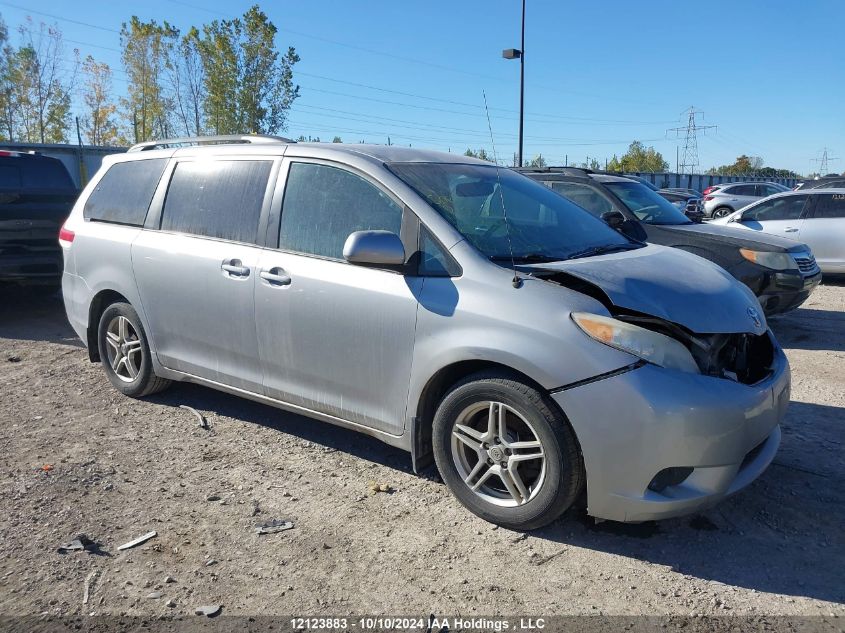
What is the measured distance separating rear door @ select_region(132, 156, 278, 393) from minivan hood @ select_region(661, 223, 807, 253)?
16.7ft

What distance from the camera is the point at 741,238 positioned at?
733 centimetres

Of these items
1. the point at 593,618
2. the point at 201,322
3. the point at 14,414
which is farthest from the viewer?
the point at 14,414

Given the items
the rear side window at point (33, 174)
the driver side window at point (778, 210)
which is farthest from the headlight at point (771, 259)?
the rear side window at point (33, 174)

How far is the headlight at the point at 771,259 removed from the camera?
7.05 m

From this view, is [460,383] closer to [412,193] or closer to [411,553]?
[411,553]

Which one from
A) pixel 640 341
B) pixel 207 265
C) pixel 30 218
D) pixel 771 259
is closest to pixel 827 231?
pixel 771 259

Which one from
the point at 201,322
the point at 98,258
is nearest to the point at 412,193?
the point at 201,322

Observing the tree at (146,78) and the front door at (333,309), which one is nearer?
the front door at (333,309)

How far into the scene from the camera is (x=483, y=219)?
3.77 meters

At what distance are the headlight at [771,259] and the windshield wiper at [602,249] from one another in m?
3.49

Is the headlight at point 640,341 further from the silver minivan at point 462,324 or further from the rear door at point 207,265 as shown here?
the rear door at point 207,265

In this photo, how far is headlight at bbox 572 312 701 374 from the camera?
294 cm

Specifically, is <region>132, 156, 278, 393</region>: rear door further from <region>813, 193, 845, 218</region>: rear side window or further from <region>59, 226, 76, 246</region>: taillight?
<region>813, 193, 845, 218</region>: rear side window

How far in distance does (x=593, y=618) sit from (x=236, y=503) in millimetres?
1884
